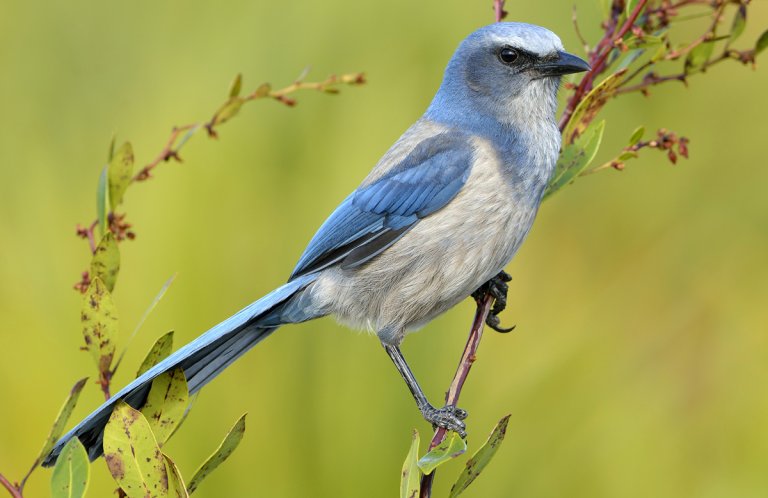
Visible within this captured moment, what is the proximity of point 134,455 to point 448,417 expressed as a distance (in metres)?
0.92

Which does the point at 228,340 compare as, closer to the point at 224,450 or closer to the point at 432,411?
the point at 432,411

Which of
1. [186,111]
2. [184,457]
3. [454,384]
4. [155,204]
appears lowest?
[184,457]

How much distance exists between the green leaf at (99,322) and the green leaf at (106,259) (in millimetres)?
85

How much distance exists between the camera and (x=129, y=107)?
3609 millimetres

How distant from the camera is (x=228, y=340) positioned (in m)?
2.24

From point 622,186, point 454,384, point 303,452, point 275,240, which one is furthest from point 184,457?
point 622,186

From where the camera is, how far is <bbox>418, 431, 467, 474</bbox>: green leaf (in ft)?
5.11

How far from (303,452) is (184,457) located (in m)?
0.35

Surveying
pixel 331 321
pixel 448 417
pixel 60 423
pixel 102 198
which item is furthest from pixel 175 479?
pixel 331 321

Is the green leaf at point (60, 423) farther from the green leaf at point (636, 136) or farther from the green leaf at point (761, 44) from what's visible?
the green leaf at point (761, 44)

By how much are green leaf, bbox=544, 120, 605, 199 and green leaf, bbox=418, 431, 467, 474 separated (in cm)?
69

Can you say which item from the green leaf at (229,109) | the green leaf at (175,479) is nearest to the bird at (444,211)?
the green leaf at (229,109)

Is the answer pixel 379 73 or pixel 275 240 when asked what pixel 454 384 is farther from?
pixel 379 73

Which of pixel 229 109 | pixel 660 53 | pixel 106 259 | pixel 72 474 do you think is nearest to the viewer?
pixel 72 474
